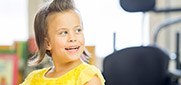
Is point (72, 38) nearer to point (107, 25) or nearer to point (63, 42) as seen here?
point (63, 42)

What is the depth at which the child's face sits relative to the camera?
677 millimetres

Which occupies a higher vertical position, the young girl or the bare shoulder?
the young girl

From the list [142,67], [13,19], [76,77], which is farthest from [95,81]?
[13,19]

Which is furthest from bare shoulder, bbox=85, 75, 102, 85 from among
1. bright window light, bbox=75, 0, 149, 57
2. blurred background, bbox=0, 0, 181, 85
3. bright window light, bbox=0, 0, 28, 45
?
bright window light, bbox=0, 0, 28, 45

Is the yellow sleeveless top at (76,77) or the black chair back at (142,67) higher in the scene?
the yellow sleeveless top at (76,77)

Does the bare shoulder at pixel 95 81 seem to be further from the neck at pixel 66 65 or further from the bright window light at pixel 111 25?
the bright window light at pixel 111 25

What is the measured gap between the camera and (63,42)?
67 cm

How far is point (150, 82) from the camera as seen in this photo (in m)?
1.72

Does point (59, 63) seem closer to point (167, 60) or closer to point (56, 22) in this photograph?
point (56, 22)

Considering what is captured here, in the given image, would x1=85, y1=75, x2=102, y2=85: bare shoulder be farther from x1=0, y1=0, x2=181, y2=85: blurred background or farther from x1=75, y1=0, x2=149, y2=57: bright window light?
x1=75, y1=0, x2=149, y2=57: bright window light

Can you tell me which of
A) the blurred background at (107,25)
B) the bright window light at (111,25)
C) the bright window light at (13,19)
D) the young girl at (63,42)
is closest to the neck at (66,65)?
Result: the young girl at (63,42)

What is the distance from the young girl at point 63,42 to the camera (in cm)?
68

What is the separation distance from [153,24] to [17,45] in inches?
55.1

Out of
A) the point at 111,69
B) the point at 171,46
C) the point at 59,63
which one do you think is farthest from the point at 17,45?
the point at 171,46
